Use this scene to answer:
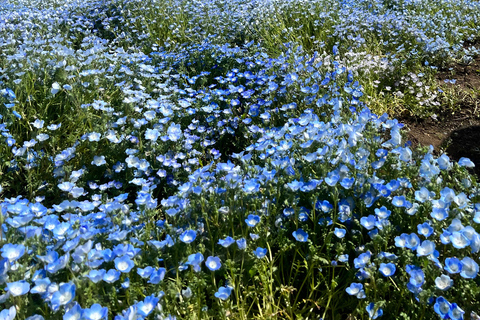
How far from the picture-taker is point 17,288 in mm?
1474

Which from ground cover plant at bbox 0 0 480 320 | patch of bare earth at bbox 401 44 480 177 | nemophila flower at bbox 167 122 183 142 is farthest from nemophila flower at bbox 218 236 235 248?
patch of bare earth at bbox 401 44 480 177

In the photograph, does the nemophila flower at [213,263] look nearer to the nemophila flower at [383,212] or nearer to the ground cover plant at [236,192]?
the ground cover plant at [236,192]

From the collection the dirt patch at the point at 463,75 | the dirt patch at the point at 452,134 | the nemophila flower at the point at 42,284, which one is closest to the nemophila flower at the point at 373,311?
the nemophila flower at the point at 42,284

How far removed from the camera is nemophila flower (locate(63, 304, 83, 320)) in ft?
4.67

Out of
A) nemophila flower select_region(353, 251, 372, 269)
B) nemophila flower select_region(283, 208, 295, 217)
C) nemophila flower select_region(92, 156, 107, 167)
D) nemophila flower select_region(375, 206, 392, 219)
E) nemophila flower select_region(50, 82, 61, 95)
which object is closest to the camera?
nemophila flower select_region(353, 251, 372, 269)

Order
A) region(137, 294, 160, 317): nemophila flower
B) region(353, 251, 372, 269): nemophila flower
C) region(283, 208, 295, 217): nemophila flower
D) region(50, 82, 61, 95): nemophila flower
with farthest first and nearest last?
region(50, 82, 61, 95): nemophila flower < region(283, 208, 295, 217): nemophila flower < region(353, 251, 372, 269): nemophila flower < region(137, 294, 160, 317): nemophila flower

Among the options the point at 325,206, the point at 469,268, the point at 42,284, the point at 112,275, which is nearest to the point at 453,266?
the point at 469,268

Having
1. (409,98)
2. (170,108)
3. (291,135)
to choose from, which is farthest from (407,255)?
(409,98)

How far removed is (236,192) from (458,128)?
258 centimetres

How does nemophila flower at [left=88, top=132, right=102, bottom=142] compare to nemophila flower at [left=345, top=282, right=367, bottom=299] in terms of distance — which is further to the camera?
nemophila flower at [left=88, top=132, right=102, bottom=142]

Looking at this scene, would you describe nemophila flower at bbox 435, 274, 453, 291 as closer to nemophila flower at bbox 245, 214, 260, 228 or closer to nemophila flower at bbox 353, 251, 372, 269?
nemophila flower at bbox 353, 251, 372, 269

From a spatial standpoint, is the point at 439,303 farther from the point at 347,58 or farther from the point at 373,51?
the point at 373,51

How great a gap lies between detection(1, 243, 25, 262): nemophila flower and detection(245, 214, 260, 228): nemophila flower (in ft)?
3.07

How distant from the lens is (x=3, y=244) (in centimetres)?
172
